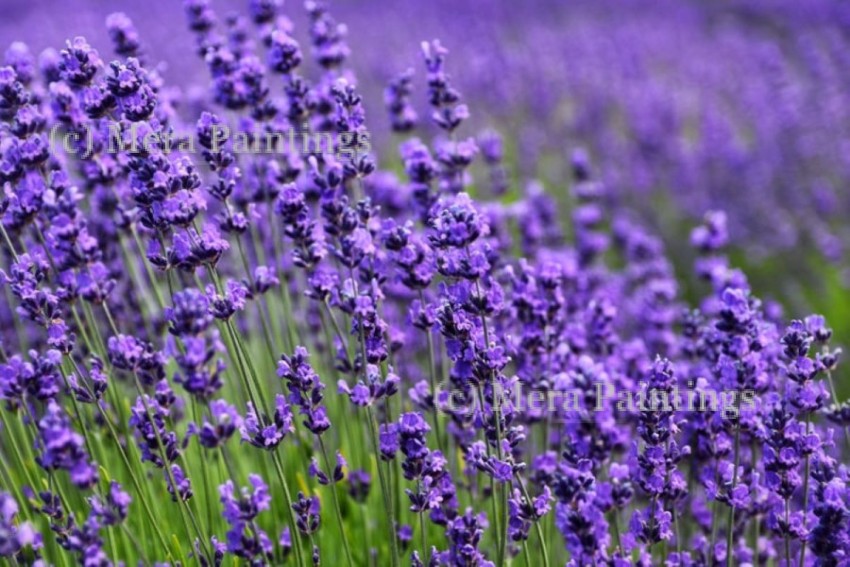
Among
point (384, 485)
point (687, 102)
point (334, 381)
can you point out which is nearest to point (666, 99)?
point (687, 102)

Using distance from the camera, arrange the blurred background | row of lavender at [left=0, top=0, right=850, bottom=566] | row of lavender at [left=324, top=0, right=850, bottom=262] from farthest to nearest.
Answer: row of lavender at [left=324, top=0, right=850, bottom=262], the blurred background, row of lavender at [left=0, top=0, right=850, bottom=566]

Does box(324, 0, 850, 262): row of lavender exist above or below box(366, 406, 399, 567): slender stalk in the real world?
above

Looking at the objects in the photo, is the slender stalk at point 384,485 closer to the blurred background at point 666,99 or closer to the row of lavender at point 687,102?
the blurred background at point 666,99

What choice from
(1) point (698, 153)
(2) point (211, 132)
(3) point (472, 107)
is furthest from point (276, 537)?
(3) point (472, 107)

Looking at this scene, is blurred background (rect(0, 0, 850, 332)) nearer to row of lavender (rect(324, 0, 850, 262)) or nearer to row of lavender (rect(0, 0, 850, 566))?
row of lavender (rect(324, 0, 850, 262))

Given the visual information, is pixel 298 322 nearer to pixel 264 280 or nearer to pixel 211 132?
pixel 264 280

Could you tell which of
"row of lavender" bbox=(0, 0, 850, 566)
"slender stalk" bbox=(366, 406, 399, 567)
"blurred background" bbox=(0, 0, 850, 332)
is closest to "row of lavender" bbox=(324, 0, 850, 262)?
"blurred background" bbox=(0, 0, 850, 332)
